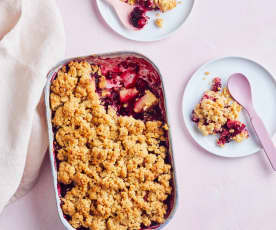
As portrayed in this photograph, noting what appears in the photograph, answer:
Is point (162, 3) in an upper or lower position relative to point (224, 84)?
upper

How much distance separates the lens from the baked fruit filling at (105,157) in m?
1.22

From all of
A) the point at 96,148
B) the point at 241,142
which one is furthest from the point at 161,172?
the point at 241,142

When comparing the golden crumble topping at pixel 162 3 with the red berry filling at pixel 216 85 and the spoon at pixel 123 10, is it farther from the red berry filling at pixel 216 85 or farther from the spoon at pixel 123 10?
the red berry filling at pixel 216 85

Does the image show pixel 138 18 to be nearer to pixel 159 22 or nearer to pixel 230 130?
pixel 159 22

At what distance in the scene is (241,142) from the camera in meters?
1.45

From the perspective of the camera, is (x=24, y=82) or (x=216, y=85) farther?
(x=216, y=85)

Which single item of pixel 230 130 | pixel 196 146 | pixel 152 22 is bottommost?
pixel 196 146

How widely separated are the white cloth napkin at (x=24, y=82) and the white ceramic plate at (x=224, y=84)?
0.53 metres

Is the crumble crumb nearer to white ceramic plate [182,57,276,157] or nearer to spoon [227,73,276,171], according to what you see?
white ceramic plate [182,57,276,157]

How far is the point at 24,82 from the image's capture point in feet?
4.21

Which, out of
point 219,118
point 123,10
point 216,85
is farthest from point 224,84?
point 123,10

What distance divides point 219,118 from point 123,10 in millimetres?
561

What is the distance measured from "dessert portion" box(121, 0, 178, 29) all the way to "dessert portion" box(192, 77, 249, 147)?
36cm

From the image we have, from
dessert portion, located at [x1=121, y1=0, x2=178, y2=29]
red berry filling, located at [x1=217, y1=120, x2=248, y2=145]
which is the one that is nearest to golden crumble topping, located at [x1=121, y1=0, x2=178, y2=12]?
dessert portion, located at [x1=121, y1=0, x2=178, y2=29]
